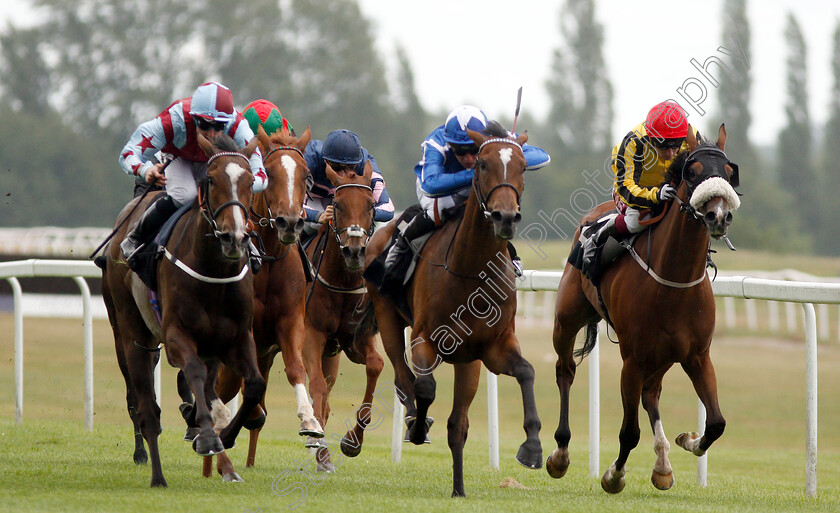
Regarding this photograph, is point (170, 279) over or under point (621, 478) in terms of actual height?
over

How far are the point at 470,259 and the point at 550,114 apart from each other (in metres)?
57.2

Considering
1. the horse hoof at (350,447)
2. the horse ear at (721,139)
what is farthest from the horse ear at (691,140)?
the horse hoof at (350,447)

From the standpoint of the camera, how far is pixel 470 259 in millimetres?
6039

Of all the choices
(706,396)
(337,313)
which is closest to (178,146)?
(337,313)

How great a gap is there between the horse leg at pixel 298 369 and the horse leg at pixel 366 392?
58 centimetres

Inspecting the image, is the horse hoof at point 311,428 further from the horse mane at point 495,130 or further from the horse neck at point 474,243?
the horse mane at point 495,130

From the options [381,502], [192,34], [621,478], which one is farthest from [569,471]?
[192,34]

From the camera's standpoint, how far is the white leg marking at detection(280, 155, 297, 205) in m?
6.29

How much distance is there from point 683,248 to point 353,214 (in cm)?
203

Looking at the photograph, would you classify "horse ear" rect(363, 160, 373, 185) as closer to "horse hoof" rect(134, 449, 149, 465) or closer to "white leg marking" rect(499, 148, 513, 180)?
"white leg marking" rect(499, 148, 513, 180)

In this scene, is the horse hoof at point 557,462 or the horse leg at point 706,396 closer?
the horse leg at point 706,396

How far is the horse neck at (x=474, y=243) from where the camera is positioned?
5965 mm

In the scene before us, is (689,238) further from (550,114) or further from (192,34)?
(550,114)

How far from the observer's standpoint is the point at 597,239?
675 centimetres
